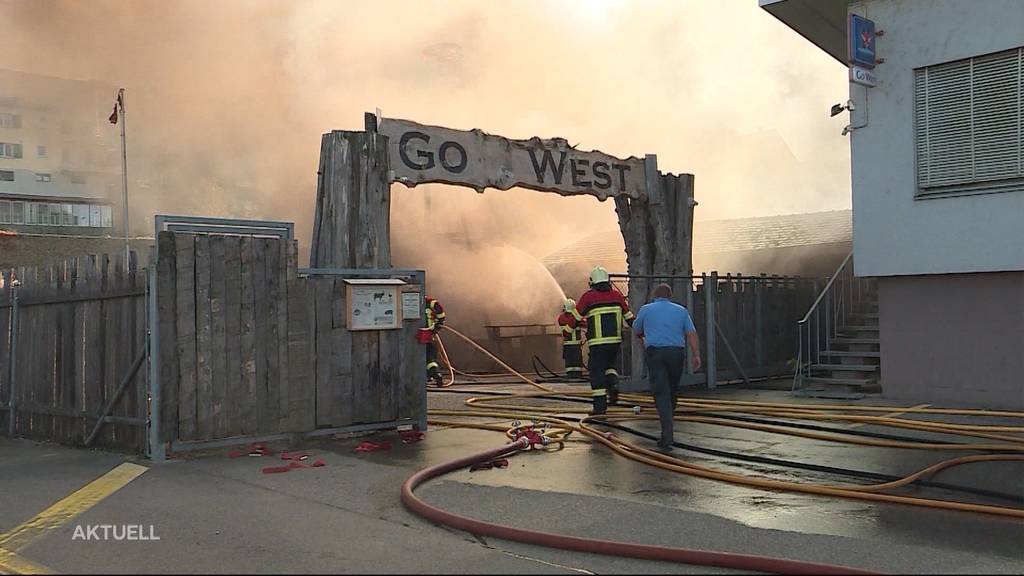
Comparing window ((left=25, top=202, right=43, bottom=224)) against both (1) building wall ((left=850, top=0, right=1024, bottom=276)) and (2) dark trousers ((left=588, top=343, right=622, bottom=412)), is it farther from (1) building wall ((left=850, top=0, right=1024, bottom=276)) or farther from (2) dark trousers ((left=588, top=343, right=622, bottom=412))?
(1) building wall ((left=850, top=0, right=1024, bottom=276))

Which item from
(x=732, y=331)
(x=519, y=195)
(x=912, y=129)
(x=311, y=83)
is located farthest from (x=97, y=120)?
(x=912, y=129)

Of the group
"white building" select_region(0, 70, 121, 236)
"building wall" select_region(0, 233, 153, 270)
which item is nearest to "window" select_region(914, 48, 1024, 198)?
"white building" select_region(0, 70, 121, 236)

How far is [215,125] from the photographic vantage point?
20.4 metres

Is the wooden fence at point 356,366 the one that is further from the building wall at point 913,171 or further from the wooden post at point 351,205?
the building wall at point 913,171

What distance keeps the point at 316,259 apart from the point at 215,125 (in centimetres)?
1293

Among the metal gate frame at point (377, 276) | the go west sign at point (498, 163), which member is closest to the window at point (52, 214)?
the go west sign at point (498, 163)

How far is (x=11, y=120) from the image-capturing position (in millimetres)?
28516

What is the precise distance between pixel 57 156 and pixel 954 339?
29664 millimetres

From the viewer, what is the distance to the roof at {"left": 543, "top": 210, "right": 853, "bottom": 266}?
21172mm

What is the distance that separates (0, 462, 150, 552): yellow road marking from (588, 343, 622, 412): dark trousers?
457 centimetres

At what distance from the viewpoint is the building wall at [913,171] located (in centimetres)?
941

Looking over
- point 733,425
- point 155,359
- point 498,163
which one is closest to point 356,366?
point 155,359

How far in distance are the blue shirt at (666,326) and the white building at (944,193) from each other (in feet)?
11.2

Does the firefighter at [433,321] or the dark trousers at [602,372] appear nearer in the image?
the dark trousers at [602,372]
